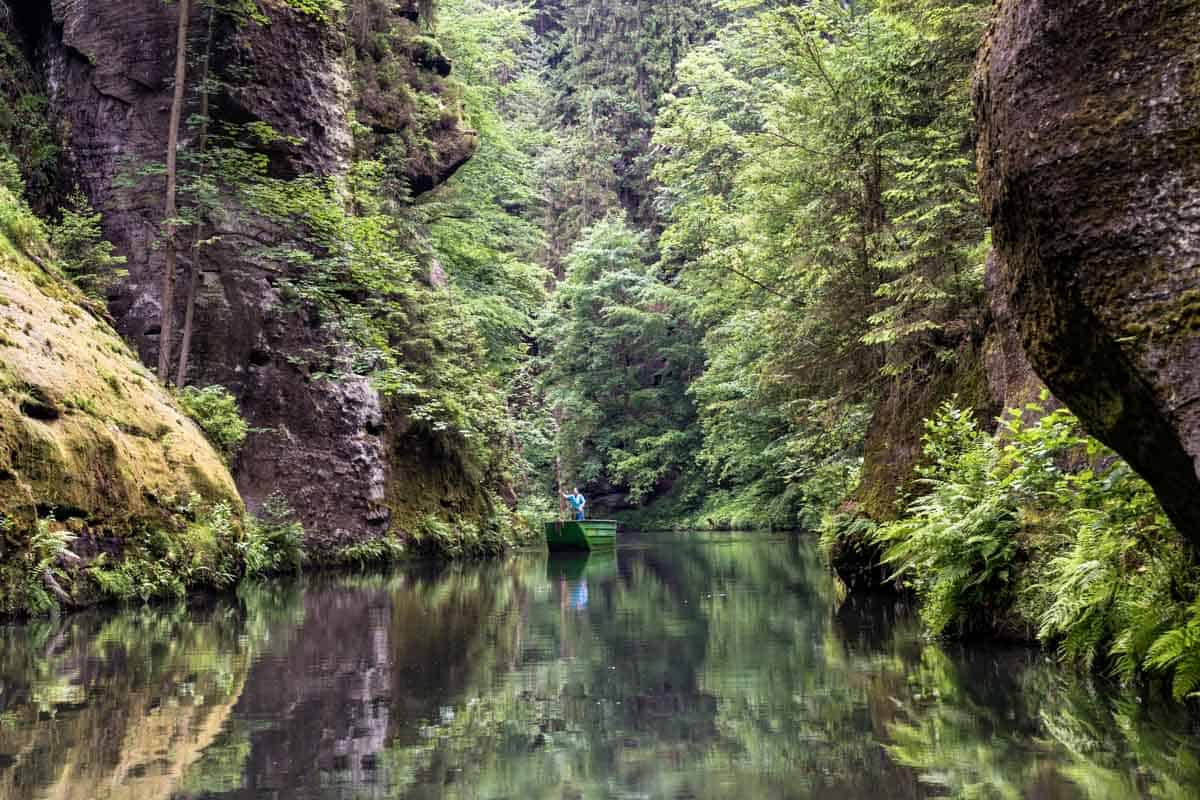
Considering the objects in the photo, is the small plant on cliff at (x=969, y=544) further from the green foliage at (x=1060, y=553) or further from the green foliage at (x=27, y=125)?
the green foliage at (x=27, y=125)

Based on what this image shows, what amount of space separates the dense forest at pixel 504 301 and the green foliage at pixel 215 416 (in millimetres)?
88

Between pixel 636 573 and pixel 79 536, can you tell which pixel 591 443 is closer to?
pixel 636 573

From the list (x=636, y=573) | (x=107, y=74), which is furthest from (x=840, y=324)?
(x=107, y=74)

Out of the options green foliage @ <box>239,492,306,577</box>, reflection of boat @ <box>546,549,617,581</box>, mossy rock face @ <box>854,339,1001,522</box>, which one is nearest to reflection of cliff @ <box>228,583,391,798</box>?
mossy rock face @ <box>854,339,1001,522</box>

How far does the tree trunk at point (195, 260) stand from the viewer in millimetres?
17641

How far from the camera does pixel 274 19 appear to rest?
2080 cm

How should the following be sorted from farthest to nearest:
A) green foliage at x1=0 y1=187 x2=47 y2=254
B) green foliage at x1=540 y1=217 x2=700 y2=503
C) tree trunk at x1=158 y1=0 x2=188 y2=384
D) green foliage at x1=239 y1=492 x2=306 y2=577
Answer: green foliage at x1=540 y1=217 x2=700 y2=503 < tree trunk at x1=158 y1=0 x2=188 y2=384 < green foliage at x1=239 y1=492 x2=306 y2=577 < green foliage at x1=0 y1=187 x2=47 y2=254

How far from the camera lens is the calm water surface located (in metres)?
4.04

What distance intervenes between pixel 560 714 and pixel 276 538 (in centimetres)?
1311

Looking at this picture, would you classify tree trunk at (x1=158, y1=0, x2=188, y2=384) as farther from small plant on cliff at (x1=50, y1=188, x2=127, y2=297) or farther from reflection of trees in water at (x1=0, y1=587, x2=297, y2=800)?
reflection of trees in water at (x1=0, y1=587, x2=297, y2=800)

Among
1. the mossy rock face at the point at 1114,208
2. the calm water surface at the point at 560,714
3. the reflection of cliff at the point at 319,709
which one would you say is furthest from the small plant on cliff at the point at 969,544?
the reflection of cliff at the point at 319,709

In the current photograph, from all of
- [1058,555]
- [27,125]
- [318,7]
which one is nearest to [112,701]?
[1058,555]

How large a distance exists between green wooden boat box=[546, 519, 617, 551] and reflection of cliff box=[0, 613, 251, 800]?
637 inches

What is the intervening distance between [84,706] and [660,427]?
42.7 metres
